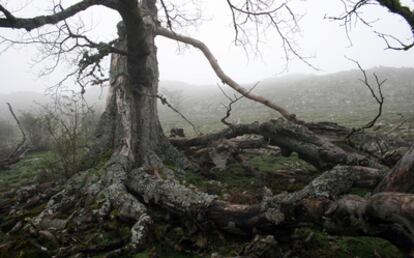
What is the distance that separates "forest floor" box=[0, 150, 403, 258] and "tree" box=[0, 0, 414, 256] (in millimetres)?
185

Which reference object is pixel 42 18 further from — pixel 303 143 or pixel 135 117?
pixel 303 143

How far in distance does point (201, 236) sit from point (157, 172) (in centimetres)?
217

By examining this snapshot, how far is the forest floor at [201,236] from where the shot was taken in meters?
4.03

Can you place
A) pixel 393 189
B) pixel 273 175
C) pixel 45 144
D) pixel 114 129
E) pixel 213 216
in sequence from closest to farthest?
pixel 393 189, pixel 213 216, pixel 273 175, pixel 114 129, pixel 45 144

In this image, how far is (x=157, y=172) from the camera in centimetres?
636

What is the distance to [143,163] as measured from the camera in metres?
7.25

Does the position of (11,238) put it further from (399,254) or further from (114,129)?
(399,254)

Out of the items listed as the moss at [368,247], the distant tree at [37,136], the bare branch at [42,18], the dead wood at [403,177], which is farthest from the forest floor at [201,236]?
the distant tree at [37,136]

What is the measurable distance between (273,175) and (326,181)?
2755 mm

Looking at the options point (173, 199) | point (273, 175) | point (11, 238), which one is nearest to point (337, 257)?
point (173, 199)

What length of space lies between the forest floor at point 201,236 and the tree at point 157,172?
0.19 m

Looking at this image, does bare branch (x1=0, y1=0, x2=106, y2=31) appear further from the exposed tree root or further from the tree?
the exposed tree root

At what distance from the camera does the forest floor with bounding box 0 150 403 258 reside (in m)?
→ 4.03

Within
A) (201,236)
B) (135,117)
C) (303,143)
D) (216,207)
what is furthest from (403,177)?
(135,117)
